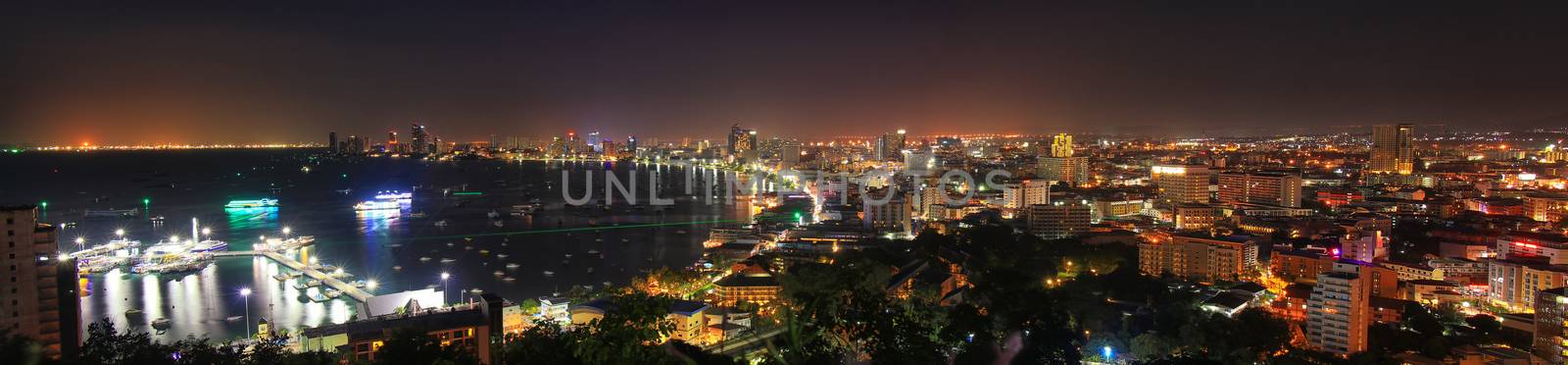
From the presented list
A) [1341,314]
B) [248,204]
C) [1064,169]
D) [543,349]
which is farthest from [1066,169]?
[543,349]

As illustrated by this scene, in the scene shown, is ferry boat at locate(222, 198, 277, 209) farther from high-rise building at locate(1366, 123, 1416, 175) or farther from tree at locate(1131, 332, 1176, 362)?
high-rise building at locate(1366, 123, 1416, 175)

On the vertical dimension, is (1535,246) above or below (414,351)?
below

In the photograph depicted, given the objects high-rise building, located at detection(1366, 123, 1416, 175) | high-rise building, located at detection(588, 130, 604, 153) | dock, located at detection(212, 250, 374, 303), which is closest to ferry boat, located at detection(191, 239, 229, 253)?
dock, located at detection(212, 250, 374, 303)

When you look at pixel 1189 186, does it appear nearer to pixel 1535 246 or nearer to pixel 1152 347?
pixel 1535 246

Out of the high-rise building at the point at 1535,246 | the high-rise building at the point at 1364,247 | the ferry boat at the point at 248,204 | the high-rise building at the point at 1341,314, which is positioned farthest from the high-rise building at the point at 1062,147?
the ferry boat at the point at 248,204

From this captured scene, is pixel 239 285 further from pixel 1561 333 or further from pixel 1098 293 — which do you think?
pixel 1561 333

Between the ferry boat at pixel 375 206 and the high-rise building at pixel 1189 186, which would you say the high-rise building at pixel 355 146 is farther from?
the high-rise building at pixel 1189 186
